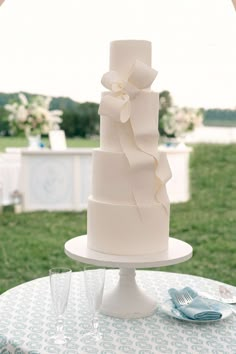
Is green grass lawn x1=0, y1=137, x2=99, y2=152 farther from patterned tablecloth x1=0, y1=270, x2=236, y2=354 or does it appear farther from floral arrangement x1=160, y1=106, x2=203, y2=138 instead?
patterned tablecloth x1=0, y1=270, x2=236, y2=354

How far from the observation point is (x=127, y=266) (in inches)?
62.1

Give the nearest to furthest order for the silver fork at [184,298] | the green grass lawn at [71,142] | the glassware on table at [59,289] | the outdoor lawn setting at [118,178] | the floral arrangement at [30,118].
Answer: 1. the glassware on table at [59,289]
2. the outdoor lawn setting at [118,178]
3. the silver fork at [184,298]
4. the floral arrangement at [30,118]
5. the green grass lawn at [71,142]

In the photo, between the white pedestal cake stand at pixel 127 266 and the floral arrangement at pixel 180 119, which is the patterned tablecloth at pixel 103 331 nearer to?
the white pedestal cake stand at pixel 127 266

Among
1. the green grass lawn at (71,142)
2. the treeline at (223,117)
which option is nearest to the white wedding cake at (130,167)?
the green grass lawn at (71,142)

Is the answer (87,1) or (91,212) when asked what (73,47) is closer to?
(87,1)

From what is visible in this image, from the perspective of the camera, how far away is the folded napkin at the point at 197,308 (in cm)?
158

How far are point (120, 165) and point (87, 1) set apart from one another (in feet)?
23.2

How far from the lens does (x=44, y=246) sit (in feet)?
16.6

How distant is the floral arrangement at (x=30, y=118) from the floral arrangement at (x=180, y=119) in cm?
143

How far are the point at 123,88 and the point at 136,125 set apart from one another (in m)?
0.12

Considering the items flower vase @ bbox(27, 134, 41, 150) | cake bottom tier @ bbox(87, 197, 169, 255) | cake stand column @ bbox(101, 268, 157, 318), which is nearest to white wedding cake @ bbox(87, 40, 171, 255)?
cake bottom tier @ bbox(87, 197, 169, 255)

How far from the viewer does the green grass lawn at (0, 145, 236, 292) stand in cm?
458

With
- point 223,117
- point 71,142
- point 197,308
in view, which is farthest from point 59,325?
point 223,117

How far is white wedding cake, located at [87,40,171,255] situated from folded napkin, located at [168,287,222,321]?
6.8 inches
